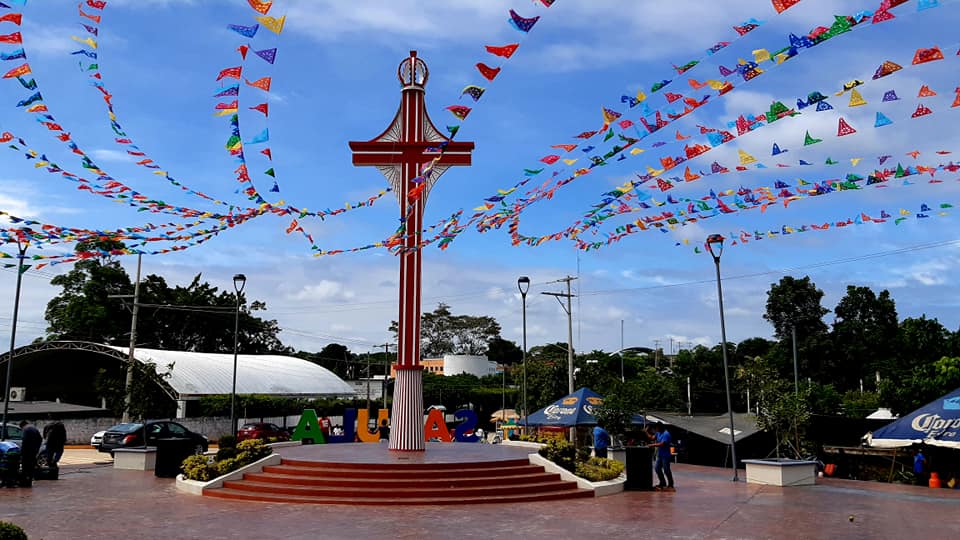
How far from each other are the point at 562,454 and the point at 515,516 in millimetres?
4133

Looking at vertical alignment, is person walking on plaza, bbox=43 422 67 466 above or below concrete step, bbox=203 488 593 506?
above

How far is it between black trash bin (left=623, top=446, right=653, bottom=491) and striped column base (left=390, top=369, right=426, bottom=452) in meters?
5.39

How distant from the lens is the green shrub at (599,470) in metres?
16.8

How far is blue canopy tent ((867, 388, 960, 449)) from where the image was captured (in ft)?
59.6

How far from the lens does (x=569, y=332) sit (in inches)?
1551

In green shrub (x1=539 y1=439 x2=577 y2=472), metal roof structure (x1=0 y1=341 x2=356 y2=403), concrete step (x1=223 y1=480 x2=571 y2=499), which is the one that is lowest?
concrete step (x1=223 y1=480 x2=571 y2=499)

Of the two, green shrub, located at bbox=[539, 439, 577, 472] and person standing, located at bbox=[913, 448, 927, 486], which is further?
person standing, located at bbox=[913, 448, 927, 486]

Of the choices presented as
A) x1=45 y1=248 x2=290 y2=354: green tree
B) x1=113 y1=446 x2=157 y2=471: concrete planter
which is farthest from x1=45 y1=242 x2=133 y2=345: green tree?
x1=113 y1=446 x2=157 y2=471: concrete planter

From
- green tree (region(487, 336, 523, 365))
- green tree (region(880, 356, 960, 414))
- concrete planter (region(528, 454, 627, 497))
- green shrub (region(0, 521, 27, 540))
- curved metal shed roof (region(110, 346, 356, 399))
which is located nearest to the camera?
green shrub (region(0, 521, 27, 540))

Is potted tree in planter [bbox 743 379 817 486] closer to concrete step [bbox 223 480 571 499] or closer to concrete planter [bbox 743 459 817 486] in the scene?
concrete planter [bbox 743 459 817 486]

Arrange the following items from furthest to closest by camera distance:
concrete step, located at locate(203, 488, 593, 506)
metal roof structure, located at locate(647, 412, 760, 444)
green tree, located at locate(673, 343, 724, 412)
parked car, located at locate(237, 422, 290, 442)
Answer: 1. green tree, located at locate(673, 343, 724, 412)
2. parked car, located at locate(237, 422, 290, 442)
3. metal roof structure, located at locate(647, 412, 760, 444)
4. concrete step, located at locate(203, 488, 593, 506)

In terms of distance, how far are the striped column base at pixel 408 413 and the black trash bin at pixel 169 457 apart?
5284 mm

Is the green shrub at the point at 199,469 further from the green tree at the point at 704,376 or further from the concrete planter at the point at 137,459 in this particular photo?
the green tree at the point at 704,376

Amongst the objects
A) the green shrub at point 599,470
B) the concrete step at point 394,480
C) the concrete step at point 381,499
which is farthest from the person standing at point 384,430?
the concrete step at point 381,499
